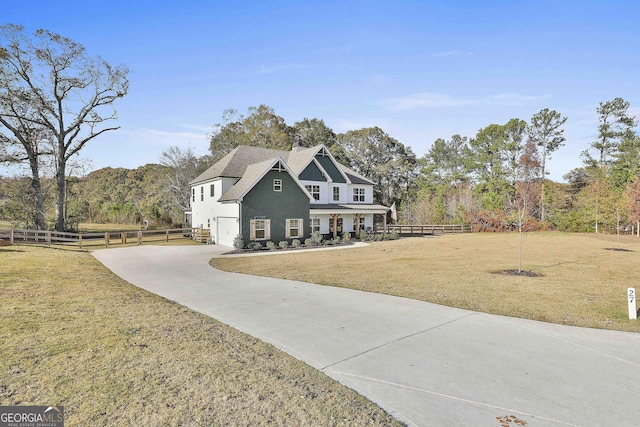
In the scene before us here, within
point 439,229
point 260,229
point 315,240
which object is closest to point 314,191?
point 315,240

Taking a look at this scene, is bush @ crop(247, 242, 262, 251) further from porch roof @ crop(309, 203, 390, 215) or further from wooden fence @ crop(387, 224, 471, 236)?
wooden fence @ crop(387, 224, 471, 236)

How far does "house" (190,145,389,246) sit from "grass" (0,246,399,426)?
15703 millimetres

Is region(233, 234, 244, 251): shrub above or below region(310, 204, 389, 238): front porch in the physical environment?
below

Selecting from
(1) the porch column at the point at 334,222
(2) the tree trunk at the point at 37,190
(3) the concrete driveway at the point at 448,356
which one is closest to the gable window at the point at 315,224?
(1) the porch column at the point at 334,222

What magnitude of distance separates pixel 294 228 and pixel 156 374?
20272 millimetres

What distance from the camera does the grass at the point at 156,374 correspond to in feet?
10.5

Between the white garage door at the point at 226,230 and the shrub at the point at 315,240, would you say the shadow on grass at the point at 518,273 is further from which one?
the white garage door at the point at 226,230

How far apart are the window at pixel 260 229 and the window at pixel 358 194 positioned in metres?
12.2

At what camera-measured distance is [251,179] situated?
2262cm

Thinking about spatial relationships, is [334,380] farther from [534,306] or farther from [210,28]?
[210,28]

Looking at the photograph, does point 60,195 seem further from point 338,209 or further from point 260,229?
point 338,209

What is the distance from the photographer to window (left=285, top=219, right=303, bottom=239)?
23909mm

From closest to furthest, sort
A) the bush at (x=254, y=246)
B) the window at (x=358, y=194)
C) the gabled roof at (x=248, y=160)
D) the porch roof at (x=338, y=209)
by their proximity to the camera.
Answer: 1. the bush at (x=254, y=246)
2. the porch roof at (x=338, y=209)
3. the gabled roof at (x=248, y=160)
4. the window at (x=358, y=194)

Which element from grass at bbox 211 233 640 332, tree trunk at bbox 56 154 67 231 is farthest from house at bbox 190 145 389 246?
tree trunk at bbox 56 154 67 231
